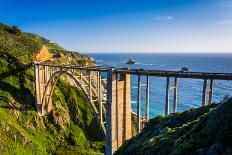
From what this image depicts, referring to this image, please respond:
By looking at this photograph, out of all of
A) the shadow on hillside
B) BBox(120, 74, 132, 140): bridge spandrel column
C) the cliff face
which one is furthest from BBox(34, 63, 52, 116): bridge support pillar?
the cliff face

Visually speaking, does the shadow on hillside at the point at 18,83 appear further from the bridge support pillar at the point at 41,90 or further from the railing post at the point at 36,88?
the bridge support pillar at the point at 41,90

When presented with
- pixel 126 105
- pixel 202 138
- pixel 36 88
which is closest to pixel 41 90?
pixel 36 88

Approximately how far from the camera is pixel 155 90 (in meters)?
106

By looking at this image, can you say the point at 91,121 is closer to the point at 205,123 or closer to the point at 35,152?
the point at 35,152

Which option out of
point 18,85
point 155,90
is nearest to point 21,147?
point 18,85

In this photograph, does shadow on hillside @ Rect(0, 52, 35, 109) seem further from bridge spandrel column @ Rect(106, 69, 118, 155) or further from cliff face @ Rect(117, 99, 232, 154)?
cliff face @ Rect(117, 99, 232, 154)

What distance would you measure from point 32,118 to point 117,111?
26.5 m

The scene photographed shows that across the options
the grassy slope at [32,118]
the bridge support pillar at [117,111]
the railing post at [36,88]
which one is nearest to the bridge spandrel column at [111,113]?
the bridge support pillar at [117,111]

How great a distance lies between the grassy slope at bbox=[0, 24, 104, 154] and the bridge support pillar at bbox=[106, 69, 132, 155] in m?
19.8

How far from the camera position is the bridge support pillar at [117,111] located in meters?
34.8

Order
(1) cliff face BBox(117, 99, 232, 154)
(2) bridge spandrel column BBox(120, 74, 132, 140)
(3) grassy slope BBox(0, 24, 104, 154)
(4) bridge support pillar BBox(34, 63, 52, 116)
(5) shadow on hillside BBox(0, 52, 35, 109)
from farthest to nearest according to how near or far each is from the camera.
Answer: (5) shadow on hillside BBox(0, 52, 35, 109), (4) bridge support pillar BBox(34, 63, 52, 116), (3) grassy slope BBox(0, 24, 104, 154), (2) bridge spandrel column BBox(120, 74, 132, 140), (1) cliff face BBox(117, 99, 232, 154)

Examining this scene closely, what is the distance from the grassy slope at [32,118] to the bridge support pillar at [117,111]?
19769mm

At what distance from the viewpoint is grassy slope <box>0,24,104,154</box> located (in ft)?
164

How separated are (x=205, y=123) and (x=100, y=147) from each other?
141ft
